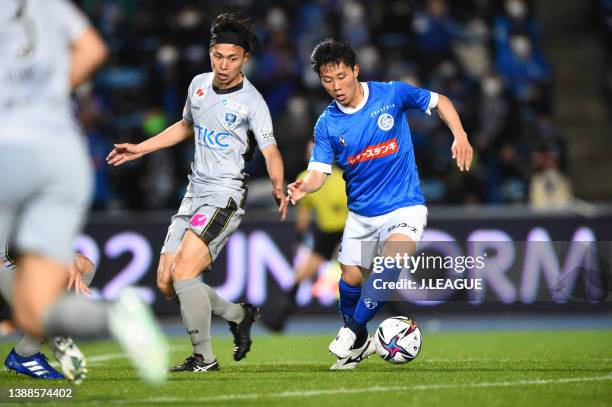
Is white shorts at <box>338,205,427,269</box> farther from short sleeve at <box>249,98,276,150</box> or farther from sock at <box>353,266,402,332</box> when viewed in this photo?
short sleeve at <box>249,98,276,150</box>

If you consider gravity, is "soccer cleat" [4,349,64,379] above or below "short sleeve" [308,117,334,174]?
below

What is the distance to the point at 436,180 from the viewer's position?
16.8m

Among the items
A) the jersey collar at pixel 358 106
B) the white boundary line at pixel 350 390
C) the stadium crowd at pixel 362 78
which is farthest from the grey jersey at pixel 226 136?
the stadium crowd at pixel 362 78

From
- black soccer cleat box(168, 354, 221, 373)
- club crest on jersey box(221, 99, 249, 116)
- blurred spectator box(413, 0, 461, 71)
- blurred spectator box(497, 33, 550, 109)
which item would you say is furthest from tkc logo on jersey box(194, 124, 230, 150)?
blurred spectator box(497, 33, 550, 109)

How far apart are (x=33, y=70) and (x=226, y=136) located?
3220 mm

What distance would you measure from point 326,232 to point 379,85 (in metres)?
5.29

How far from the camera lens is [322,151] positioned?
8.31m

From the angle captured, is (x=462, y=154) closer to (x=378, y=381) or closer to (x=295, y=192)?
(x=295, y=192)

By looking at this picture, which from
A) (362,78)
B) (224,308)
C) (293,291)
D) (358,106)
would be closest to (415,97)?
(358,106)

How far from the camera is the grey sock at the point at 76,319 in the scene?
521 centimetres

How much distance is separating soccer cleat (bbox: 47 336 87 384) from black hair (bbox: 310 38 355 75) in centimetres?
289

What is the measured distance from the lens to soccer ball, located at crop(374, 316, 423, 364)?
802 centimetres

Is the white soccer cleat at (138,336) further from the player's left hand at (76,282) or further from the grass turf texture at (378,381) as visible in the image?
the player's left hand at (76,282)

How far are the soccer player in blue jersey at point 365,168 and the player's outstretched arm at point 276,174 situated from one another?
0.67 ft
